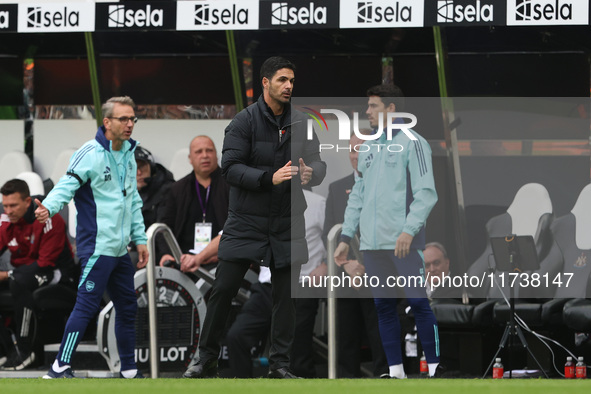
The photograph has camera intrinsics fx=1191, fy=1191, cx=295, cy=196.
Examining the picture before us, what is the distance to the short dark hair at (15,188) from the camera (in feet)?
30.2

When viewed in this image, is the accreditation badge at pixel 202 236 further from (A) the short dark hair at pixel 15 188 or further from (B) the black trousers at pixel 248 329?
(A) the short dark hair at pixel 15 188

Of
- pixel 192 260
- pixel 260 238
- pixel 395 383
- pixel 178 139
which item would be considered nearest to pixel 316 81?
pixel 178 139

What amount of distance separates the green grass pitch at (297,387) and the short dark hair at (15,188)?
11.2 feet

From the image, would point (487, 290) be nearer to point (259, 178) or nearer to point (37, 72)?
point (259, 178)

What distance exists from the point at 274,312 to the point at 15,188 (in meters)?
3.46

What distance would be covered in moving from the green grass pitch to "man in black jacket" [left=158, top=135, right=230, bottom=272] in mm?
2826

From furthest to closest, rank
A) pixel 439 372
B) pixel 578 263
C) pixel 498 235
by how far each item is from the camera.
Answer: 1. pixel 498 235
2. pixel 578 263
3. pixel 439 372

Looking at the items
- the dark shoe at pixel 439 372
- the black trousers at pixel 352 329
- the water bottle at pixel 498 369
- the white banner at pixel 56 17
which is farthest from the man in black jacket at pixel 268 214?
the white banner at pixel 56 17

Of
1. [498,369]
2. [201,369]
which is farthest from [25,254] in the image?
[498,369]

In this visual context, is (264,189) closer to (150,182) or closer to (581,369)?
(581,369)

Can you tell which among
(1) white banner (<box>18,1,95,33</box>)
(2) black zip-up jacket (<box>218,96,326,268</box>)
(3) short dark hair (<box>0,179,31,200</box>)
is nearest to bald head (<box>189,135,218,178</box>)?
(1) white banner (<box>18,1,95,33</box>)

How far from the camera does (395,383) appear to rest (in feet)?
18.7

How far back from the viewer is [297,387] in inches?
214

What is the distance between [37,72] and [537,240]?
4574 millimetres
